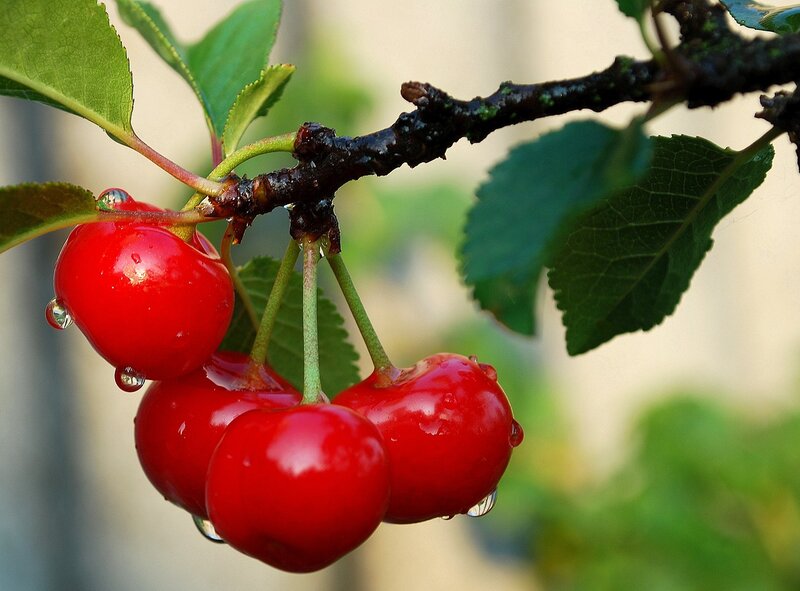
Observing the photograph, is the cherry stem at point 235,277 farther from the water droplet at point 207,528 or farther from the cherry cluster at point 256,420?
the water droplet at point 207,528

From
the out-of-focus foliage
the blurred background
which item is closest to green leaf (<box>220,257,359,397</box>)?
the blurred background

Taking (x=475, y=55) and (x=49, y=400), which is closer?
(x=49, y=400)

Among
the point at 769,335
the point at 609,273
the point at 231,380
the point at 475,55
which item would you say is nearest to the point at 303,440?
the point at 231,380

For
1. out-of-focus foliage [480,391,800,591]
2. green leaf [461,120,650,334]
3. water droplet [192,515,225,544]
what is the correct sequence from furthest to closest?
out-of-focus foliage [480,391,800,591], water droplet [192,515,225,544], green leaf [461,120,650,334]

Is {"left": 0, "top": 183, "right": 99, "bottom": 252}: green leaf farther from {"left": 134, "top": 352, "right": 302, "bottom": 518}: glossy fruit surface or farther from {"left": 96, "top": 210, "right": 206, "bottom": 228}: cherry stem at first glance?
{"left": 134, "top": 352, "right": 302, "bottom": 518}: glossy fruit surface

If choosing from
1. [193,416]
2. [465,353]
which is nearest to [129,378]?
[193,416]

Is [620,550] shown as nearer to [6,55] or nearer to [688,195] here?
[688,195]
